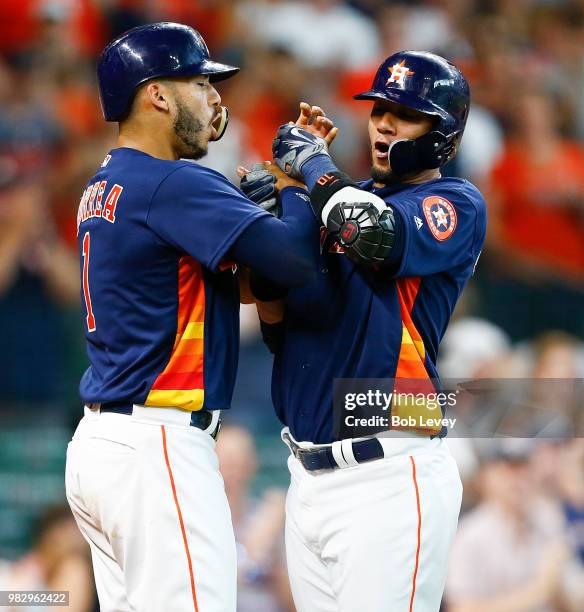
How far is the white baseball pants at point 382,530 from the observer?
2.99m

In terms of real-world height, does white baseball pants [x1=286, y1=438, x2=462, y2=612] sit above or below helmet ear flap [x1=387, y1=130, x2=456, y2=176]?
below

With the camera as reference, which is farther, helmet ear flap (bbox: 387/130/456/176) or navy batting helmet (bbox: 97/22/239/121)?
helmet ear flap (bbox: 387/130/456/176)

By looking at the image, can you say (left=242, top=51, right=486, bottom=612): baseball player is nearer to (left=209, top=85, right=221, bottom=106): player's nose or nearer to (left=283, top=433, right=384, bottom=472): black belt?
(left=283, top=433, right=384, bottom=472): black belt

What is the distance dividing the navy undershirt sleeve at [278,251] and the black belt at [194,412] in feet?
1.40

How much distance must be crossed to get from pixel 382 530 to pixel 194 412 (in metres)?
0.63

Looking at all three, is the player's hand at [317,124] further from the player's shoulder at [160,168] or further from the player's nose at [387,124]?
the player's shoulder at [160,168]

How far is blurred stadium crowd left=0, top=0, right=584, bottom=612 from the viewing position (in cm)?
545

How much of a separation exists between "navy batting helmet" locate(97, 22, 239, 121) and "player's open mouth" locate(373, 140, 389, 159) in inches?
20.7

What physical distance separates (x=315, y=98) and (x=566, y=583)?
3.44 metres

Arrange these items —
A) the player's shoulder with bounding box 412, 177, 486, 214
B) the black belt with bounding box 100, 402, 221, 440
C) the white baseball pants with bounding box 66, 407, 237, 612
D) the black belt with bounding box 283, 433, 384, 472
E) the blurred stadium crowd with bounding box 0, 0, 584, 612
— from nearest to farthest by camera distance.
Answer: the white baseball pants with bounding box 66, 407, 237, 612 → the black belt with bounding box 100, 402, 221, 440 → the black belt with bounding box 283, 433, 384, 472 → the player's shoulder with bounding box 412, 177, 486, 214 → the blurred stadium crowd with bounding box 0, 0, 584, 612

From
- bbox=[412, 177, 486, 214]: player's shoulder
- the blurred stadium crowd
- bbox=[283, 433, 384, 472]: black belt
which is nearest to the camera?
bbox=[283, 433, 384, 472]: black belt

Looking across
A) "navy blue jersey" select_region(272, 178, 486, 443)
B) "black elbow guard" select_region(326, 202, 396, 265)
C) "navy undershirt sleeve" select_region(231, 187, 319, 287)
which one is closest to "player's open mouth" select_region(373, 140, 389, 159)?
"navy blue jersey" select_region(272, 178, 486, 443)

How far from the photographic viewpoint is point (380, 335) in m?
3.07

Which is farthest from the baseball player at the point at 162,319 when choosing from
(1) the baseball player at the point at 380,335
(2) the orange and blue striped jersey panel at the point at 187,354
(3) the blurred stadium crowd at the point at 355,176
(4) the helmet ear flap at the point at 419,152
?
(3) the blurred stadium crowd at the point at 355,176
